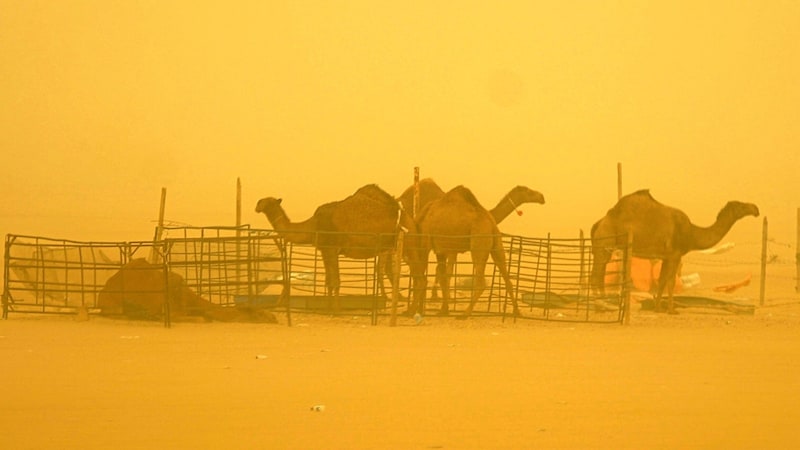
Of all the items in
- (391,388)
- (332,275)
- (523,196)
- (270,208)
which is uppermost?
(523,196)

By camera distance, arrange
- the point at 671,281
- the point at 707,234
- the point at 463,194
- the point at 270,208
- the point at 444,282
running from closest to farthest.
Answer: the point at 444,282
the point at 463,194
the point at 671,281
the point at 270,208
the point at 707,234

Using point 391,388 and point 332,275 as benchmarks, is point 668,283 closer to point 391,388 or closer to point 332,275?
point 332,275

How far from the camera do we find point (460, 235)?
51.5ft

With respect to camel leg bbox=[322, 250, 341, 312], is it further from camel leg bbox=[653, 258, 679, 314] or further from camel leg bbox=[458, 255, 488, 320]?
camel leg bbox=[653, 258, 679, 314]

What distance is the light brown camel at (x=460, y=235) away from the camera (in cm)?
1536

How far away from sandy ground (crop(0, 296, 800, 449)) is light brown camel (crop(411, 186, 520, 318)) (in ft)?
6.68

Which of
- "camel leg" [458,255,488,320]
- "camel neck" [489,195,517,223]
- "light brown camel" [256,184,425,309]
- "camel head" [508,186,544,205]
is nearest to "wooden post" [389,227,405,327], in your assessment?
"camel leg" [458,255,488,320]

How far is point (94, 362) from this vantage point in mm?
9711

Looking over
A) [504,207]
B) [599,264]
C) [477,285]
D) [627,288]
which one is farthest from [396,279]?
[504,207]

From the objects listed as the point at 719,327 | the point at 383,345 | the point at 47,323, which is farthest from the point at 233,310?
the point at 719,327

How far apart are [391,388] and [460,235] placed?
731 centimetres

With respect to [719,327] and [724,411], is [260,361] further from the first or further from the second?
[719,327]

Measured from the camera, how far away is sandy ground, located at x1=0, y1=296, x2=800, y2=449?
6.72 metres

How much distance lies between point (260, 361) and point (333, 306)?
5718 millimetres
